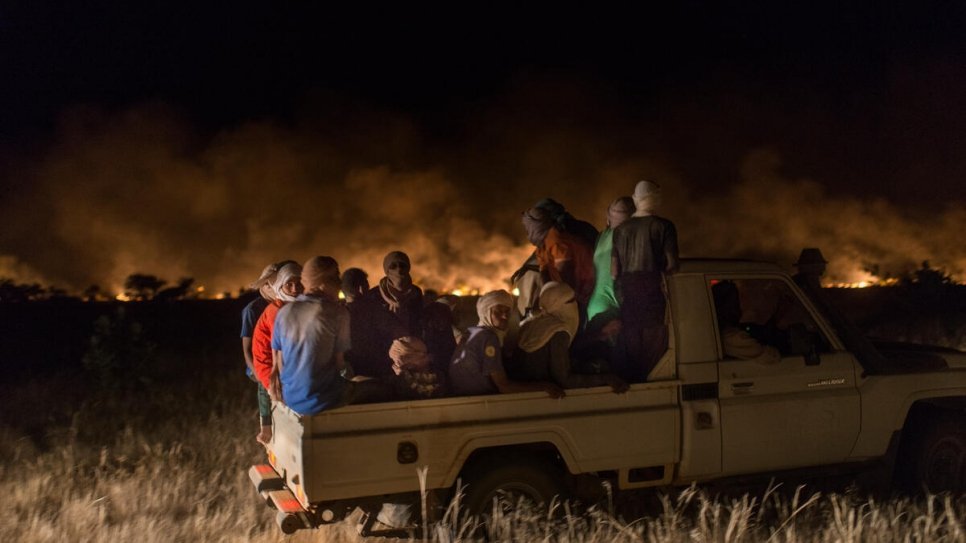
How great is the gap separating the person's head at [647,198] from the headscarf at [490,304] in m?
1.21

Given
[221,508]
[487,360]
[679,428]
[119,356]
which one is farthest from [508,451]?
[119,356]

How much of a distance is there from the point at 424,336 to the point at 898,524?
10.5ft

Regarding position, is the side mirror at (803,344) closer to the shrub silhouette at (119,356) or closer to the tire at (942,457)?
the tire at (942,457)

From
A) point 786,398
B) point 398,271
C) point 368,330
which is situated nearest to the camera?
point 786,398

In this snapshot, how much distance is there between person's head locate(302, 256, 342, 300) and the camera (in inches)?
212

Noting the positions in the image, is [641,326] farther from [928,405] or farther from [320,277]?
[928,405]

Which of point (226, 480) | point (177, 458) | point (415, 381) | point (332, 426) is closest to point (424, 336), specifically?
point (415, 381)

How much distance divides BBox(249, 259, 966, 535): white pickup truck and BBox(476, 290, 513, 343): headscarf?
1.63 feet

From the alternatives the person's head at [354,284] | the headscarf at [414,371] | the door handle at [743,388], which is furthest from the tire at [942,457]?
the person's head at [354,284]

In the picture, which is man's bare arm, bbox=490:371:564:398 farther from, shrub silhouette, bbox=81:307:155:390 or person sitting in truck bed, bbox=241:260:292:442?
shrub silhouette, bbox=81:307:155:390

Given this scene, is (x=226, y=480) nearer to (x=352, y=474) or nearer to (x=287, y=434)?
(x=287, y=434)

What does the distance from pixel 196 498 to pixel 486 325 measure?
2891mm

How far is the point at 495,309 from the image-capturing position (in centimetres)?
555

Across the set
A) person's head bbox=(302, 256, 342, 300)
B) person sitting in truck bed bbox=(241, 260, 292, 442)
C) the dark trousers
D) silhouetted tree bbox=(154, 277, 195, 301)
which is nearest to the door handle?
the dark trousers
